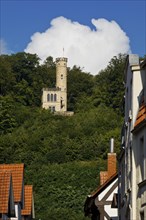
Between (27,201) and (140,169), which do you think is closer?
(140,169)

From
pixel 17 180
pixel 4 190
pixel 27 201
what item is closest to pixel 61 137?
pixel 27 201

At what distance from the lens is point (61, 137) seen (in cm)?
15450

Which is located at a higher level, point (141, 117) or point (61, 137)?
point (61, 137)

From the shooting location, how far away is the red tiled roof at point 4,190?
27531 millimetres

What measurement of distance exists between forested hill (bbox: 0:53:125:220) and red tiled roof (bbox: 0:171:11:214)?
63.0 meters

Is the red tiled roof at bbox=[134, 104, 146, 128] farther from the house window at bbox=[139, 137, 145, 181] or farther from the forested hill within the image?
the forested hill

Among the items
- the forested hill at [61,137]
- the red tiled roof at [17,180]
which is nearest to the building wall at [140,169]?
the red tiled roof at [17,180]

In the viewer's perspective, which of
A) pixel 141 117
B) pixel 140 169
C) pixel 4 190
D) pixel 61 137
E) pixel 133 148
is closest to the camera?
pixel 141 117

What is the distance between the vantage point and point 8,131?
6535 inches

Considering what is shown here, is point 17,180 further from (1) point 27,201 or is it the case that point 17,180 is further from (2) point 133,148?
(2) point 133,148

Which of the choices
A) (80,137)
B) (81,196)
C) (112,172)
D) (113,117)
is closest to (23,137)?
(80,137)

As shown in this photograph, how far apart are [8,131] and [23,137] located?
Result: 12695 millimetres

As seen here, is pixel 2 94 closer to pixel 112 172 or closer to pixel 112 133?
pixel 112 133

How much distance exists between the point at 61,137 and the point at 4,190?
126 metres
